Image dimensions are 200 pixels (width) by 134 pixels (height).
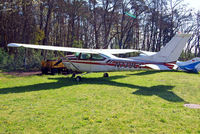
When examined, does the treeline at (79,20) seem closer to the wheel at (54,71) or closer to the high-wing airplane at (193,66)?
the wheel at (54,71)

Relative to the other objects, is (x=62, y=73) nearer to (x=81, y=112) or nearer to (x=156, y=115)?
(x=81, y=112)

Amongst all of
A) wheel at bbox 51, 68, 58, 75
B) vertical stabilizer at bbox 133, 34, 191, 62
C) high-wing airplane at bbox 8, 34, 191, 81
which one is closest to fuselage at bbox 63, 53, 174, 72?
high-wing airplane at bbox 8, 34, 191, 81

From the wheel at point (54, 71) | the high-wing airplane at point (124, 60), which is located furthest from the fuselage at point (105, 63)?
the wheel at point (54, 71)

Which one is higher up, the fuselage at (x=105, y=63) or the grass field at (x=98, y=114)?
the fuselage at (x=105, y=63)

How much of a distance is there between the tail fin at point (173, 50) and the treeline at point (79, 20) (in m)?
10.2

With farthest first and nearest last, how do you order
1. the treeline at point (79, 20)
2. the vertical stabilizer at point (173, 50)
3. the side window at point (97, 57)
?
1. the treeline at point (79, 20)
2. the side window at point (97, 57)
3. the vertical stabilizer at point (173, 50)

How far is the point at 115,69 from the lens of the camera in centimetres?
1064

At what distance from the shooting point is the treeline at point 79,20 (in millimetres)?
21469

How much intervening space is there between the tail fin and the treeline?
1023cm

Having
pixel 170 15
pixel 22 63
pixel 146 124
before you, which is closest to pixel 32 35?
pixel 22 63

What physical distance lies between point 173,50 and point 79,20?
25.5m

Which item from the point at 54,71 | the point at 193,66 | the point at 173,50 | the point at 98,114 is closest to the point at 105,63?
the point at 173,50

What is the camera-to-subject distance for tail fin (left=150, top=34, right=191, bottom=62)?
31.9ft

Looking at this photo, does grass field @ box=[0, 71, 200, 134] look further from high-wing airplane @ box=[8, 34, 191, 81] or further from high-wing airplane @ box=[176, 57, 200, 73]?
high-wing airplane @ box=[176, 57, 200, 73]
